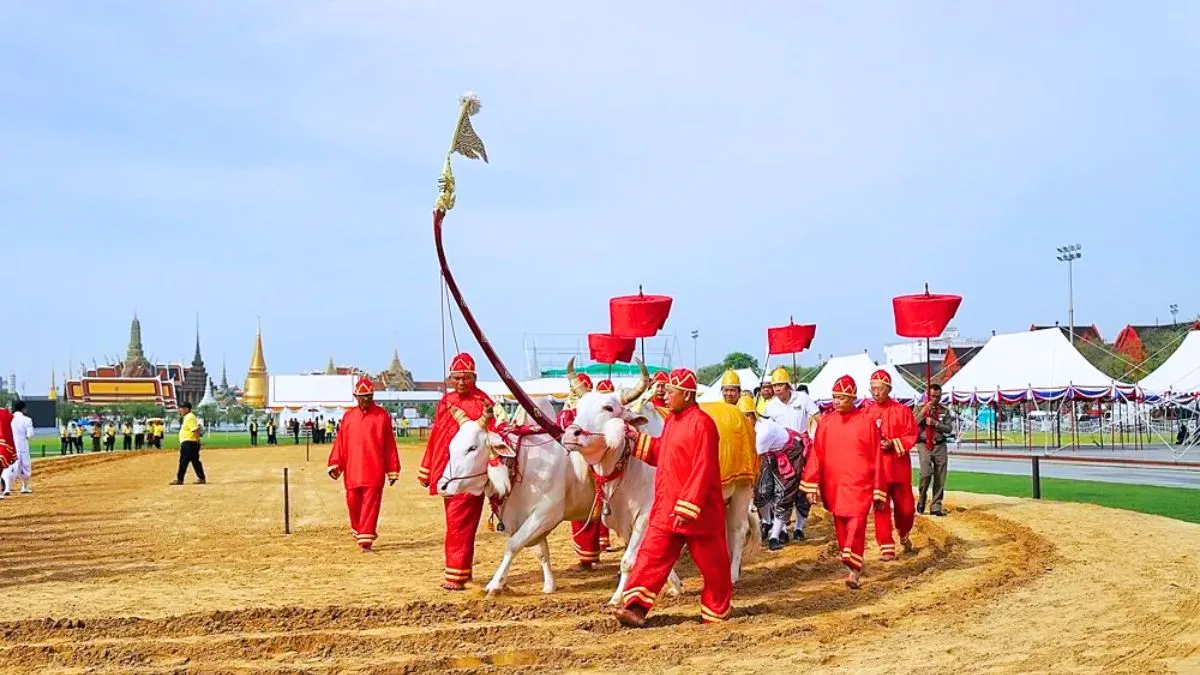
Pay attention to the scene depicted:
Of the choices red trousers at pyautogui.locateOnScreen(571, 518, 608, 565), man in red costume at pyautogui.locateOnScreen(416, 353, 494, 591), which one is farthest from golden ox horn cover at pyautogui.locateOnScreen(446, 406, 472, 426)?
red trousers at pyautogui.locateOnScreen(571, 518, 608, 565)

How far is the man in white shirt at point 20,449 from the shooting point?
1925cm

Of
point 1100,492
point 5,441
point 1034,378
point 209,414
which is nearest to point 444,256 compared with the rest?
point 5,441

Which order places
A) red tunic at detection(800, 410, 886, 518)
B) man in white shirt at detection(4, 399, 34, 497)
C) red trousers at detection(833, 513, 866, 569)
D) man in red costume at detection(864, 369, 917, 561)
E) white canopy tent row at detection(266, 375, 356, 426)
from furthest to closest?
1. white canopy tent row at detection(266, 375, 356, 426)
2. man in white shirt at detection(4, 399, 34, 497)
3. man in red costume at detection(864, 369, 917, 561)
4. red tunic at detection(800, 410, 886, 518)
5. red trousers at detection(833, 513, 866, 569)

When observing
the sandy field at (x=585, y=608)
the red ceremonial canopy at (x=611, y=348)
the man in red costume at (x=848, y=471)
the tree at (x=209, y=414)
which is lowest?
the tree at (x=209, y=414)

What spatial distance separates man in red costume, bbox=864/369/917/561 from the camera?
9617 mm

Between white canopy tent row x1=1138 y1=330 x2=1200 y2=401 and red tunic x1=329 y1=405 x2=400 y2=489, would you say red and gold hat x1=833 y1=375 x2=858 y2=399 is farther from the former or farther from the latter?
white canopy tent row x1=1138 y1=330 x2=1200 y2=401

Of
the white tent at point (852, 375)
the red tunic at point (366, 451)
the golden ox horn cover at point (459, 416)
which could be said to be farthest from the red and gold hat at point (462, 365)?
the white tent at point (852, 375)

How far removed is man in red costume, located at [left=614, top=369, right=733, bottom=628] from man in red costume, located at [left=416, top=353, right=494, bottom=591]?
6.20 ft

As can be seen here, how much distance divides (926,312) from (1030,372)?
60.2ft

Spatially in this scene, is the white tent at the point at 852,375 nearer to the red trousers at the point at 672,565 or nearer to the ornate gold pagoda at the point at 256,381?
the red trousers at the point at 672,565

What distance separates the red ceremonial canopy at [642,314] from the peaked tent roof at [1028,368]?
19.4m

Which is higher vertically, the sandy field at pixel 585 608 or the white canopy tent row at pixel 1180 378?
the white canopy tent row at pixel 1180 378

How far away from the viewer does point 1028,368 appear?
29.7m

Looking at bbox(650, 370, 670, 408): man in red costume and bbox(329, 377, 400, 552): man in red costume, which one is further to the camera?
bbox(329, 377, 400, 552): man in red costume
